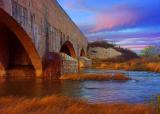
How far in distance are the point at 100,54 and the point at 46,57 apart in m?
66.1

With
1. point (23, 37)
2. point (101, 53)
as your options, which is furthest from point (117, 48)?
point (23, 37)

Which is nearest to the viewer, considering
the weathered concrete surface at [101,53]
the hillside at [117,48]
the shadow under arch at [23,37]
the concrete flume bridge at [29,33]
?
the shadow under arch at [23,37]

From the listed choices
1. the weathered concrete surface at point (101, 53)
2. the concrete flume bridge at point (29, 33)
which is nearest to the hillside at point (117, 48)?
the weathered concrete surface at point (101, 53)

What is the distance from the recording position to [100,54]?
4028 inches

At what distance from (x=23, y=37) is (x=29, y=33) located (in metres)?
0.57

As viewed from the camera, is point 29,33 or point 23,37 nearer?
point 29,33

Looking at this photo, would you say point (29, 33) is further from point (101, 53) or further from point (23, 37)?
point (101, 53)

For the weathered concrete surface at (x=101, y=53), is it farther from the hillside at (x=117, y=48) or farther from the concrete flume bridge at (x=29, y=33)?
the concrete flume bridge at (x=29, y=33)

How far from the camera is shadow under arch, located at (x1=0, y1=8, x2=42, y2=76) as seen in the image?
24672 millimetres

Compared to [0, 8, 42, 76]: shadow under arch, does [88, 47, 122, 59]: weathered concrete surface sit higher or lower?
higher

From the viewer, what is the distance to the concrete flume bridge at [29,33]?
26422 mm

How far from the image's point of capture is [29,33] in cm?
2962

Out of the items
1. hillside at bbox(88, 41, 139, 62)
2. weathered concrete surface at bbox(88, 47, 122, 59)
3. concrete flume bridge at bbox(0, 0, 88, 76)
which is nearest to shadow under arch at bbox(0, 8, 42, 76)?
concrete flume bridge at bbox(0, 0, 88, 76)

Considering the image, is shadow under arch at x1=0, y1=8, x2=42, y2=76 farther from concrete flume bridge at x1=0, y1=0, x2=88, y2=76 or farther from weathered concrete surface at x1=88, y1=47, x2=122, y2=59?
weathered concrete surface at x1=88, y1=47, x2=122, y2=59
